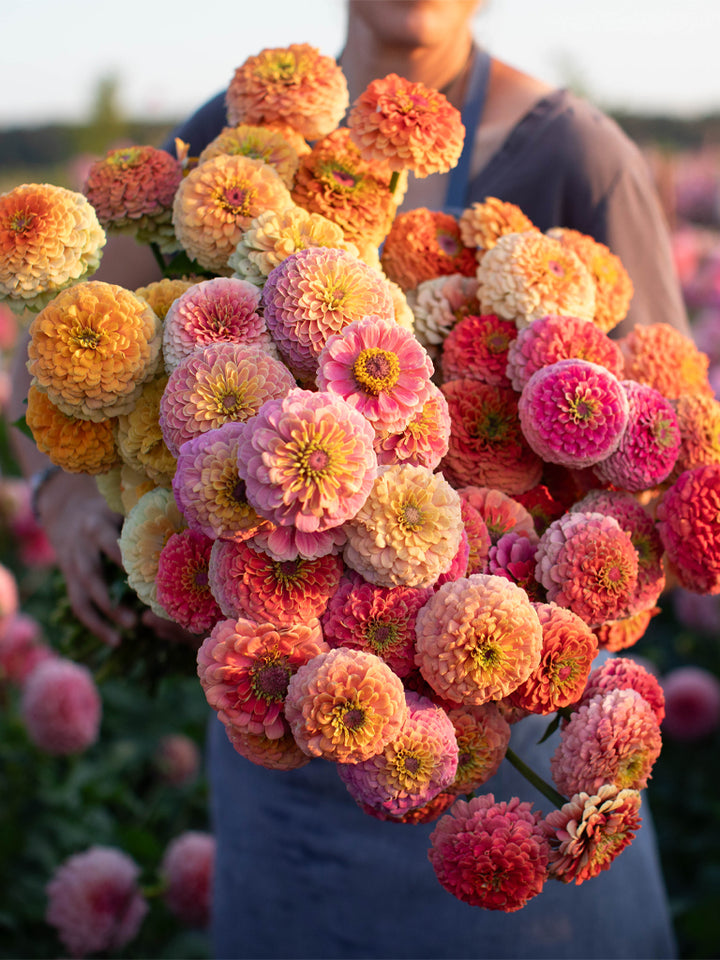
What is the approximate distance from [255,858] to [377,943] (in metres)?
0.23

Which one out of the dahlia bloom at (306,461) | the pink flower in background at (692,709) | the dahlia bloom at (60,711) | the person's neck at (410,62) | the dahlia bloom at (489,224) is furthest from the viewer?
the pink flower in background at (692,709)

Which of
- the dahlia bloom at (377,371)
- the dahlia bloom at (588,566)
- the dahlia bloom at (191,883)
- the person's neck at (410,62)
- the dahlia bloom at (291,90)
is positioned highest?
the dahlia bloom at (291,90)

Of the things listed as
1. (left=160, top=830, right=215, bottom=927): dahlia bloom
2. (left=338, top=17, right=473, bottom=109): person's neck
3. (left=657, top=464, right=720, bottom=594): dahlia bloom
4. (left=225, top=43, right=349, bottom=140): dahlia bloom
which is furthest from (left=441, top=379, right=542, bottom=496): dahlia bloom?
(left=160, top=830, right=215, bottom=927): dahlia bloom

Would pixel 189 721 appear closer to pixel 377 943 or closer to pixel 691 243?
pixel 377 943

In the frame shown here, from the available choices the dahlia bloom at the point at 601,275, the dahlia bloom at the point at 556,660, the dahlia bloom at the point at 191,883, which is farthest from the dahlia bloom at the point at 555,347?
the dahlia bloom at the point at 191,883

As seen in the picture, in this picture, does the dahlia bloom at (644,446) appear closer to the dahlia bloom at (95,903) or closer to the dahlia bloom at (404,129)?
the dahlia bloom at (404,129)

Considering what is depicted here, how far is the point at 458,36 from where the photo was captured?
4.26 feet

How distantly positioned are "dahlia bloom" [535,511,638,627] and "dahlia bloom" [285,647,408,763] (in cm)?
18

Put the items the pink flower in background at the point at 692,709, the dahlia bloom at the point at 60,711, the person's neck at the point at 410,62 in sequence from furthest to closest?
the pink flower in background at the point at 692,709 → the dahlia bloom at the point at 60,711 → the person's neck at the point at 410,62

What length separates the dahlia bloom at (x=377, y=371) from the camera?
61cm

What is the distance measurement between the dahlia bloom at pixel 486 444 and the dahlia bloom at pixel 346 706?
0.23 m

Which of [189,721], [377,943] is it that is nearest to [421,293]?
[377,943]

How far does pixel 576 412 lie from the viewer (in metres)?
0.71

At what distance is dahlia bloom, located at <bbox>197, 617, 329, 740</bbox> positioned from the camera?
62 centimetres
